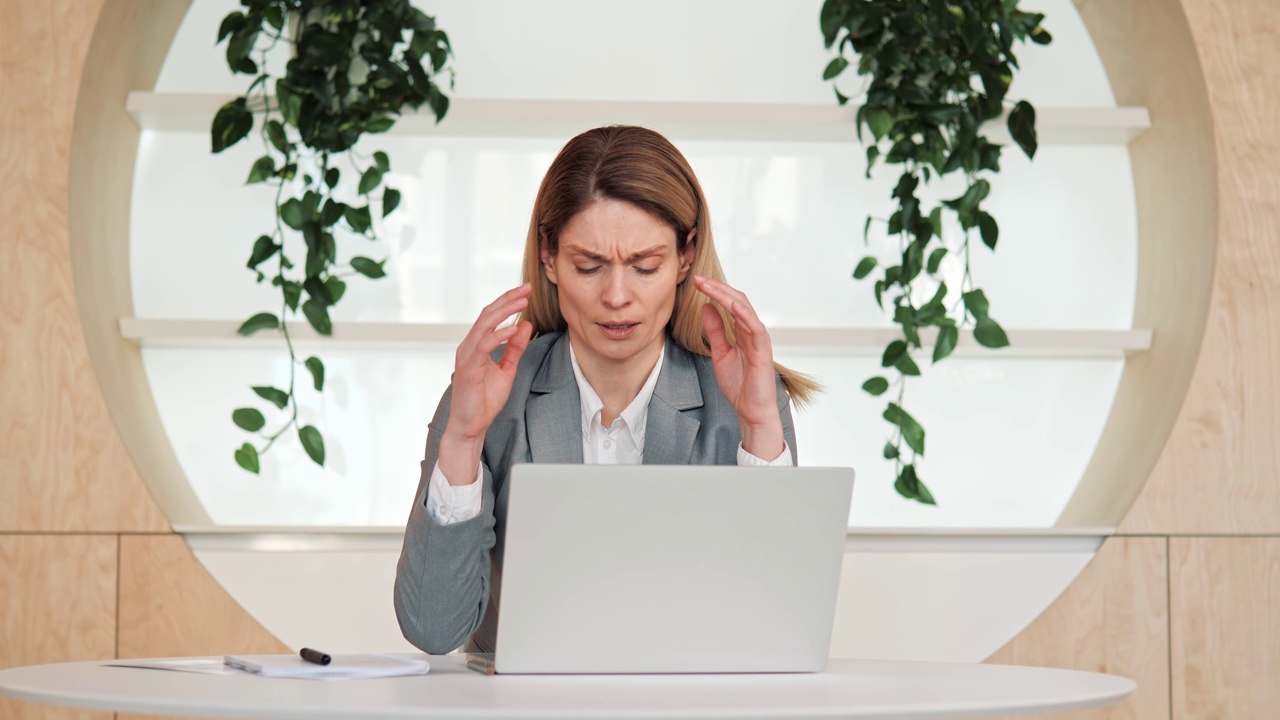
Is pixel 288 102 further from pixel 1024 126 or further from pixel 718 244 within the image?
Result: pixel 1024 126

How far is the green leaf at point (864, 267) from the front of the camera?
2.63m

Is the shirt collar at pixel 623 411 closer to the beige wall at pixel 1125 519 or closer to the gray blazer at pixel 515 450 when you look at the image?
the gray blazer at pixel 515 450

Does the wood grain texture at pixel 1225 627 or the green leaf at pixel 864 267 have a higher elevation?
the green leaf at pixel 864 267

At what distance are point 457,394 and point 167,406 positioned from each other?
155 cm

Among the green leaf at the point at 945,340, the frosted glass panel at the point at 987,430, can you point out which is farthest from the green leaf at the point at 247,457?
the green leaf at the point at 945,340

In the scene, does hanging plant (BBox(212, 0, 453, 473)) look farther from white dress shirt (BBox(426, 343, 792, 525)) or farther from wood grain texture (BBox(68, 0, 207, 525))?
white dress shirt (BBox(426, 343, 792, 525))

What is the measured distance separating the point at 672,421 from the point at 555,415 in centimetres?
18

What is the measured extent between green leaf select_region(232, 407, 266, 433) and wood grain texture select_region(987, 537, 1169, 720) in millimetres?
1647

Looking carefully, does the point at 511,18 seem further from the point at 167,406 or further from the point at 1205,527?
the point at 1205,527

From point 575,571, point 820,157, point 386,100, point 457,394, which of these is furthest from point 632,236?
point 820,157

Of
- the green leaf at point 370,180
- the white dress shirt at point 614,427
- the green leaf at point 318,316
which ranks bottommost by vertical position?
the white dress shirt at point 614,427

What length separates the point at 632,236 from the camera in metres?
1.76

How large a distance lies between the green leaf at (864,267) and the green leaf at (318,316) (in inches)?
44.9

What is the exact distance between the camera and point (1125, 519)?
8.18 feet
